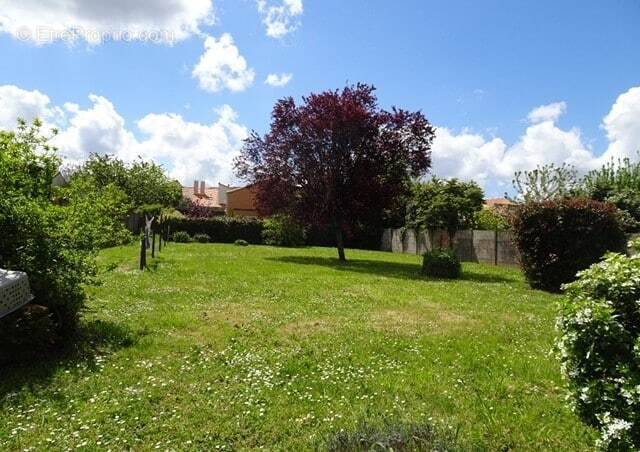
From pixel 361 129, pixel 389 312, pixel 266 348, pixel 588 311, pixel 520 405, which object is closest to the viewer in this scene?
pixel 588 311

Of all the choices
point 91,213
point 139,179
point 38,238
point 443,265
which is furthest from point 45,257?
point 139,179

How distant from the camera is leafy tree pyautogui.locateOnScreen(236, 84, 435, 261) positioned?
18812mm

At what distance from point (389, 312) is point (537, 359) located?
3.06 meters

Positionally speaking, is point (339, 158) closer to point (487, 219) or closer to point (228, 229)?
point (487, 219)

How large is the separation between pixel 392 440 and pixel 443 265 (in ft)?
40.2

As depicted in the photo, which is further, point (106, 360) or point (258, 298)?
point (258, 298)

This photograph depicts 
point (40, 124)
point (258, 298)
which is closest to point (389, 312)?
point (258, 298)

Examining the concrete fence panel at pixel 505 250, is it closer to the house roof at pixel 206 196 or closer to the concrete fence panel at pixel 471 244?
the concrete fence panel at pixel 471 244

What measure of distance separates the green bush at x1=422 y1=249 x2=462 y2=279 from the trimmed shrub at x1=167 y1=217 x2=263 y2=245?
19792 millimetres

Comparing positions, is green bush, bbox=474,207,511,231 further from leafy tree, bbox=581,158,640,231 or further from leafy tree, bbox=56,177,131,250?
leafy tree, bbox=56,177,131,250

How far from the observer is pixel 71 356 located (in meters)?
5.27

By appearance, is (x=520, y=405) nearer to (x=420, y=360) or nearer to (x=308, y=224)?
(x=420, y=360)

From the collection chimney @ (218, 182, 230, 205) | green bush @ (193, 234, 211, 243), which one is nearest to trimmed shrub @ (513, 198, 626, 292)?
green bush @ (193, 234, 211, 243)

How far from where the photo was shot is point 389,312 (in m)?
8.32
